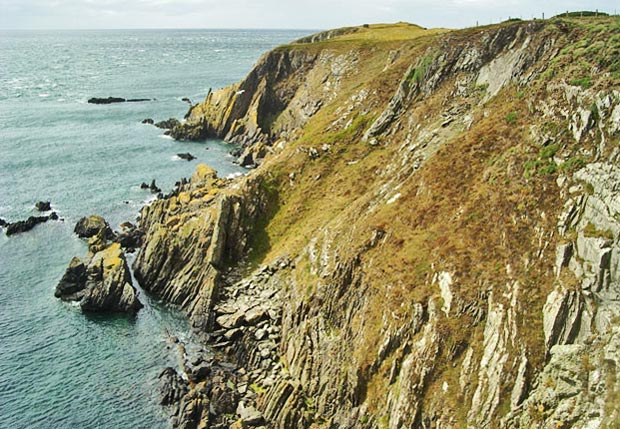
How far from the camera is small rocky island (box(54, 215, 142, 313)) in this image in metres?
56.6

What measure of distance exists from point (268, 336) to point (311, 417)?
33.6 ft

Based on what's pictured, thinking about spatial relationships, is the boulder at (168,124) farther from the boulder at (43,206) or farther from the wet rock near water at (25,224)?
the wet rock near water at (25,224)

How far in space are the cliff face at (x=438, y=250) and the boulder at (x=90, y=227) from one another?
5.45 m

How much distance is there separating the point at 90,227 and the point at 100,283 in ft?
59.6

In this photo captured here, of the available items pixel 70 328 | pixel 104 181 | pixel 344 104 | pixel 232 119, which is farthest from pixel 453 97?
pixel 232 119

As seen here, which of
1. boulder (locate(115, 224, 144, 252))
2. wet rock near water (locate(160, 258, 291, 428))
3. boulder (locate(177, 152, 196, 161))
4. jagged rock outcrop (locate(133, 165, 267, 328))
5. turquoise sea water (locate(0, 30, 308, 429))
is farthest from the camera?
boulder (locate(177, 152, 196, 161))

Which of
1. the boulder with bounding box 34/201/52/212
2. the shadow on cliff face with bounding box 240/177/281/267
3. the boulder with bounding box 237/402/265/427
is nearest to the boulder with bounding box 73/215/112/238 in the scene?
→ the boulder with bounding box 34/201/52/212

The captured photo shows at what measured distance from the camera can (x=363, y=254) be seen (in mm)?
45219

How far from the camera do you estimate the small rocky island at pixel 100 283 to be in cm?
5656

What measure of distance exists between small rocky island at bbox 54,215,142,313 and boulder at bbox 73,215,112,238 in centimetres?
718

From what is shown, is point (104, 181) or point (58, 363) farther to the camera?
point (104, 181)

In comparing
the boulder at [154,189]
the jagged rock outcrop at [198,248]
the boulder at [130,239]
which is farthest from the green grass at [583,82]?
the boulder at [154,189]

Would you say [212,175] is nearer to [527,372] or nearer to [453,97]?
[453,97]

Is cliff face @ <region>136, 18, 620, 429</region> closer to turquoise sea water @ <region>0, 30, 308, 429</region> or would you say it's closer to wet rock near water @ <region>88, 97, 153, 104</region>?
turquoise sea water @ <region>0, 30, 308, 429</region>
